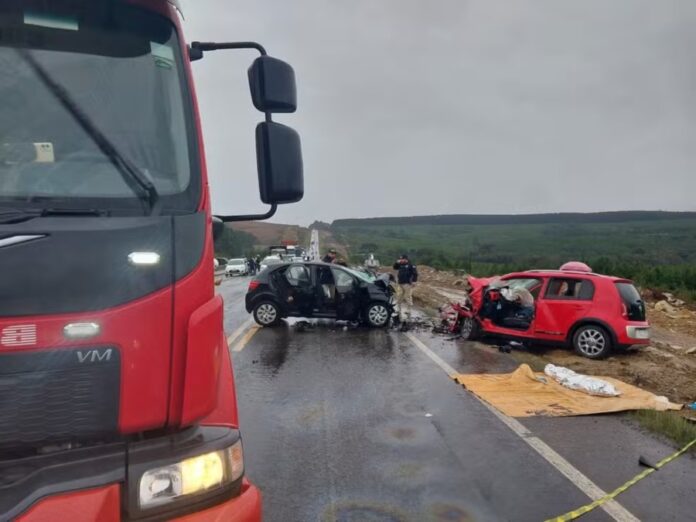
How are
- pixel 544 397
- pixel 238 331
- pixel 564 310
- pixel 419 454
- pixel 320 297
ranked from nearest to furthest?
1. pixel 419 454
2. pixel 544 397
3. pixel 564 310
4. pixel 238 331
5. pixel 320 297

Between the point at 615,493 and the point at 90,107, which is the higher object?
the point at 90,107

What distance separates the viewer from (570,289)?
10375 millimetres

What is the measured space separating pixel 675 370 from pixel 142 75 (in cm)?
938

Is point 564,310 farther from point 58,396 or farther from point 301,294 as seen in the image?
point 58,396

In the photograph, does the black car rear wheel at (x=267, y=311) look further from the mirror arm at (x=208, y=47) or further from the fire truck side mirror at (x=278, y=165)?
the fire truck side mirror at (x=278, y=165)

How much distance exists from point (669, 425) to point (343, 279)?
869 centimetres

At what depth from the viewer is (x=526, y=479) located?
468cm

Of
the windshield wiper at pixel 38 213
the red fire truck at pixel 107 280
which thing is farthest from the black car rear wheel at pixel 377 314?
the windshield wiper at pixel 38 213

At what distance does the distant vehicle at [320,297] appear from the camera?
13.9 m

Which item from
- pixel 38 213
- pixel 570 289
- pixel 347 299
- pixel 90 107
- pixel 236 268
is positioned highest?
pixel 90 107

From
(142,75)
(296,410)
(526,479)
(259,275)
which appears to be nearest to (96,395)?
(142,75)

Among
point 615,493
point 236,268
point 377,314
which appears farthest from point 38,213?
point 236,268

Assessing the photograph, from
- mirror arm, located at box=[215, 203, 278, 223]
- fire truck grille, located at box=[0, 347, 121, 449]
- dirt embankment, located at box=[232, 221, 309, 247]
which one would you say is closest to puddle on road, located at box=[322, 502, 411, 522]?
mirror arm, located at box=[215, 203, 278, 223]

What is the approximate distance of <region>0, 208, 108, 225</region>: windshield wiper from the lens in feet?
7.01
